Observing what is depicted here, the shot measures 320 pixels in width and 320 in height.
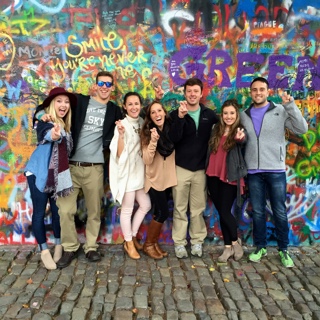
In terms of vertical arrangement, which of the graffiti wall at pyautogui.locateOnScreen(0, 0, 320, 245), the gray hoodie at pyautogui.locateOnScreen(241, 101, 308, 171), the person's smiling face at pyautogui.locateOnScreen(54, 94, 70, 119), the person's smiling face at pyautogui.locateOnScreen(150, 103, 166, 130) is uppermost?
the graffiti wall at pyautogui.locateOnScreen(0, 0, 320, 245)

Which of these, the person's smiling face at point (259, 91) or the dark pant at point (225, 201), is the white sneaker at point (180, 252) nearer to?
the dark pant at point (225, 201)

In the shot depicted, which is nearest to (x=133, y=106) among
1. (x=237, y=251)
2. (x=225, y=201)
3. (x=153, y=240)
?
(x=225, y=201)

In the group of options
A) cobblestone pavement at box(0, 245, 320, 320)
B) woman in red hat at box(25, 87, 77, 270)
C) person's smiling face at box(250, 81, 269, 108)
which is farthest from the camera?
person's smiling face at box(250, 81, 269, 108)

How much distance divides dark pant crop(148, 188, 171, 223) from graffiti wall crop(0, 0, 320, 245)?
122cm

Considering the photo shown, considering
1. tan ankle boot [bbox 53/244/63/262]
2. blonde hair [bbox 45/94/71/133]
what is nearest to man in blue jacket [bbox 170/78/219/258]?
blonde hair [bbox 45/94/71/133]

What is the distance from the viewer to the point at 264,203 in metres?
4.51

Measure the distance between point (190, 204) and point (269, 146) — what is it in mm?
1228

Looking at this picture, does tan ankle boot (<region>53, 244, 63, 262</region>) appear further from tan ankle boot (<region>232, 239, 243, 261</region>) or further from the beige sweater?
tan ankle boot (<region>232, 239, 243, 261</region>)

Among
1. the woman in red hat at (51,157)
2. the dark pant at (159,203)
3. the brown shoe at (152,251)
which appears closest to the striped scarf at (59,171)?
the woman in red hat at (51,157)

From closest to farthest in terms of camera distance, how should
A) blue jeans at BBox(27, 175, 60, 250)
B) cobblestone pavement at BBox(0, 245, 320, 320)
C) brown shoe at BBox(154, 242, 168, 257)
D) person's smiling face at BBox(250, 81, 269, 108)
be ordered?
cobblestone pavement at BBox(0, 245, 320, 320)
blue jeans at BBox(27, 175, 60, 250)
person's smiling face at BBox(250, 81, 269, 108)
brown shoe at BBox(154, 242, 168, 257)

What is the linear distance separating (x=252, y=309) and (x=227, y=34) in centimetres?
331

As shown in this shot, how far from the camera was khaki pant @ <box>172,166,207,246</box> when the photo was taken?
14.7ft

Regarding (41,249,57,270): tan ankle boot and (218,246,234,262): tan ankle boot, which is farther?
(218,246,234,262): tan ankle boot

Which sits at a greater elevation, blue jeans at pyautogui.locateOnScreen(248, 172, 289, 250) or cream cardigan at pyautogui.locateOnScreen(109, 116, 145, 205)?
cream cardigan at pyautogui.locateOnScreen(109, 116, 145, 205)
